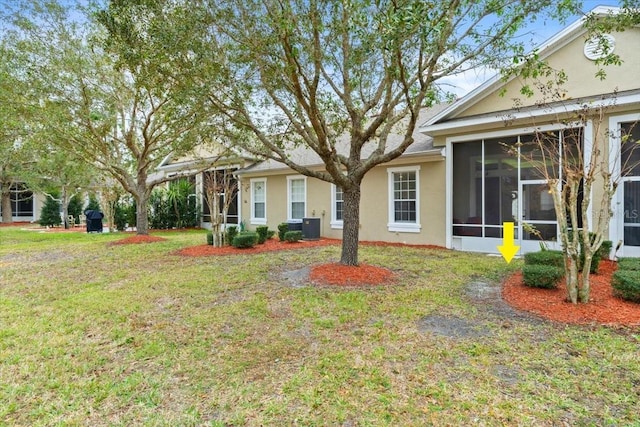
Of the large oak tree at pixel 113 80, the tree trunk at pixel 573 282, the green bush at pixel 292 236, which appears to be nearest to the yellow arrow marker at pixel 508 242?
the tree trunk at pixel 573 282

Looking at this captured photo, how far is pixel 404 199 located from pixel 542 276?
6.56 metres

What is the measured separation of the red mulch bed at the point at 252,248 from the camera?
10867mm

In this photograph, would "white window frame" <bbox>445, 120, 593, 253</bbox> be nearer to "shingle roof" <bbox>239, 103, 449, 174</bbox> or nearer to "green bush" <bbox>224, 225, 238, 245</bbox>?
"shingle roof" <bbox>239, 103, 449, 174</bbox>

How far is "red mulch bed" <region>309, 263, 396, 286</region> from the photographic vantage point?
6801 millimetres

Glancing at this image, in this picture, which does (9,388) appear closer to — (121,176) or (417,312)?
(417,312)

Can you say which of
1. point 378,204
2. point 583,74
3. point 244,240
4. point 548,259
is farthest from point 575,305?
point 244,240

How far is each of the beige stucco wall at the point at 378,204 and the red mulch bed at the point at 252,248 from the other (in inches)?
56.8

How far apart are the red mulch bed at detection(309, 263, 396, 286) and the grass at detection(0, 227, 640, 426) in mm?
399

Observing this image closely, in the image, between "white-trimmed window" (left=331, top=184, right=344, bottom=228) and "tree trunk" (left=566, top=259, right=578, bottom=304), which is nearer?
"tree trunk" (left=566, top=259, right=578, bottom=304)

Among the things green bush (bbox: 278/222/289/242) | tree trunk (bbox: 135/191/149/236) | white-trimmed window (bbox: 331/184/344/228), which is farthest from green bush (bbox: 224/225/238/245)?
tree trunk (bbox: 135/191/149/236)

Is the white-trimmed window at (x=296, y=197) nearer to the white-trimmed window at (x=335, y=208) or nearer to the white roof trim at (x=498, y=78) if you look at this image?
the white-trimmed window at (x=335, y=208)

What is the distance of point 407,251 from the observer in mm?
10727

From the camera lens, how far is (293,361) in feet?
12.4

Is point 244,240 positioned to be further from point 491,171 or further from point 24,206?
point 24,206
